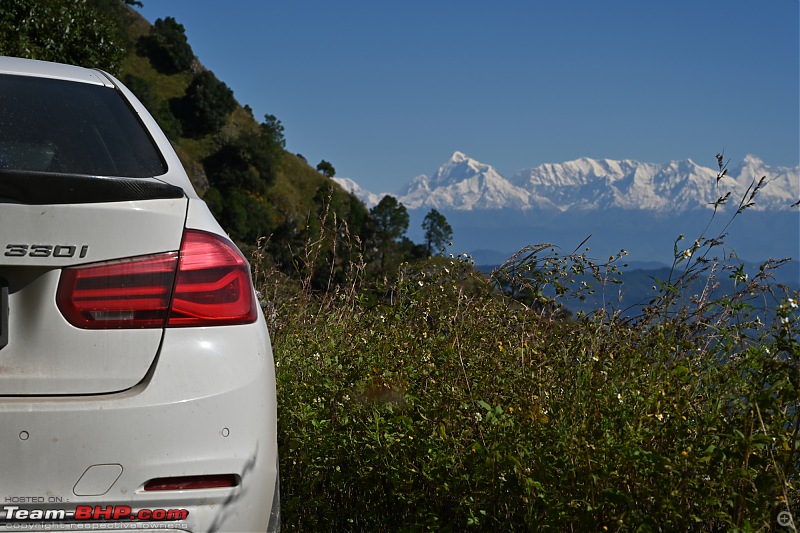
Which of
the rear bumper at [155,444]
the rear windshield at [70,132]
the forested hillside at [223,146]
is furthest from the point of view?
the forested hillside at [223,146]

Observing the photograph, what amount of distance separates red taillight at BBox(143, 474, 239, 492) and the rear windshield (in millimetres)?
871

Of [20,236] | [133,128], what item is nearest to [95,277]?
[20,236]

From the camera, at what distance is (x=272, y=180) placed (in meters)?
93.9

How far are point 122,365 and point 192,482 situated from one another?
13.5 inches

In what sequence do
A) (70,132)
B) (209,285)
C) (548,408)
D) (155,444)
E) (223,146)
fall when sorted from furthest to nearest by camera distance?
(223,146), (548,408), (70,132), (209,285), (155,444)

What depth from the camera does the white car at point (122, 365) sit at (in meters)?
1.89

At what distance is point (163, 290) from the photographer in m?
2.03

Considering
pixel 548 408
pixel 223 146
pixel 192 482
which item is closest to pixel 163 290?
pixel 192 482

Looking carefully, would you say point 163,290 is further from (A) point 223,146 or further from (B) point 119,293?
(A) point 223,146

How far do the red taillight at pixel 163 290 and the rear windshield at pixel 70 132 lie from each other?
39 centimetres

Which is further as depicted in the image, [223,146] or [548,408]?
[223,146]

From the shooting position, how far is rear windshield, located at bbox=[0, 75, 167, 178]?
2387 millimetres

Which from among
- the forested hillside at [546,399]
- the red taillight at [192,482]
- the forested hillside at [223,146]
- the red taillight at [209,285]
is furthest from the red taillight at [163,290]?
the forested hillside at [223,146]

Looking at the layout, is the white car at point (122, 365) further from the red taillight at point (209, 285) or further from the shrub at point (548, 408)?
the shrub at point (548, 408)
